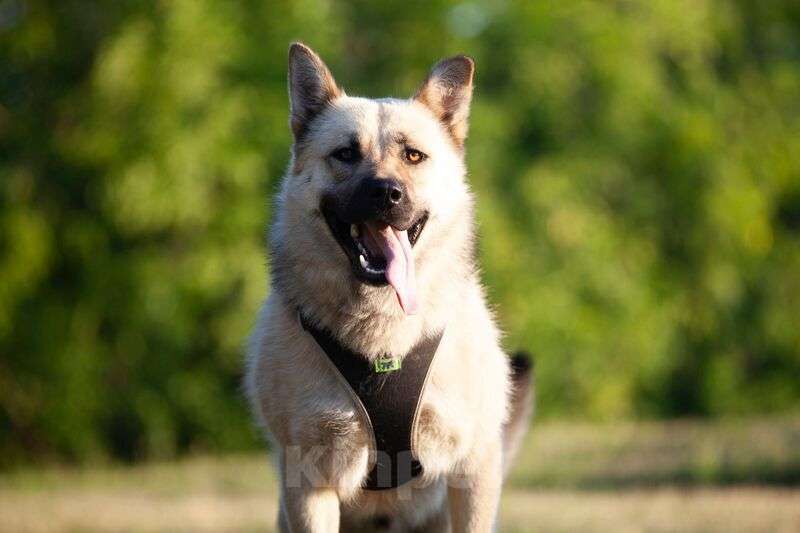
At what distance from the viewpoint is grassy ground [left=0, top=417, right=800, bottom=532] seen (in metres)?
5.95

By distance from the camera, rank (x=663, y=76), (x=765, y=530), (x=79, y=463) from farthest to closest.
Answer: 1. (x=663, y=76)
2. (x=79, y=463)
3. (x=765, y=530)

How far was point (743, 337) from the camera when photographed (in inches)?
531

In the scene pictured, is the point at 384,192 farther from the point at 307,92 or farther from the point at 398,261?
the point at 307,92

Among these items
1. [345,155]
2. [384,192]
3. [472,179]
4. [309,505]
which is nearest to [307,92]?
[345,155]

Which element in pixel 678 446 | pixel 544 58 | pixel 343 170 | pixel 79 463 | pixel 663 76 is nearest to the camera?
pixel 343 170

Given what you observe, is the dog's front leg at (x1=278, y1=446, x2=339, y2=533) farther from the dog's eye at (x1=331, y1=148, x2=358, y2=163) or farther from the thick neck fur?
the dog's eye at (x1=331, y1=148, x2=358, y2=163)

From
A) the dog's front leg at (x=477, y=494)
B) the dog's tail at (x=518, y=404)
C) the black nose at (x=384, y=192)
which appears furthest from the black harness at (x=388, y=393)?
the dog's tail at (x=518, y=404)

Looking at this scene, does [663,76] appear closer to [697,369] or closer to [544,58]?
[544,58]

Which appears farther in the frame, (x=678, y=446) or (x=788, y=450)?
(x=678, y=446)

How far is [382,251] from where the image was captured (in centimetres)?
356

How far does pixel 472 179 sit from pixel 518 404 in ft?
25.1

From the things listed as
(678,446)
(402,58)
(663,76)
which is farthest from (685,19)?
(678,446)

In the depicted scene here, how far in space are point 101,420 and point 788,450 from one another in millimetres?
7187

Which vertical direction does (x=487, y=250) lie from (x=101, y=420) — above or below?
above
